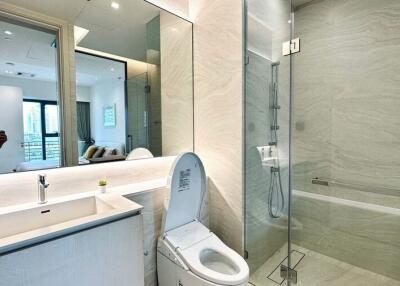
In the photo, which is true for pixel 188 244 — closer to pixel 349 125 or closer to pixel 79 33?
pixel 79 33

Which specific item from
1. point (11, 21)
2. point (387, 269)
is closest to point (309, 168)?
point (387, 269)

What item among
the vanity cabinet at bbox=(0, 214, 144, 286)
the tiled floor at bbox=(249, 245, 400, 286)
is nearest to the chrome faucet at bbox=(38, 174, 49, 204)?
the vanity cabinet at bbox=(0, 214, 144, 286)

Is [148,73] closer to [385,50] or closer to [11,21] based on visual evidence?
[11,21]

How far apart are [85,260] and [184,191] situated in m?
0.74

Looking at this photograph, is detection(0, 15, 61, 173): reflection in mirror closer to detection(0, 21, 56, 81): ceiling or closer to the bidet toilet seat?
detection(0, 21, 56, 81): ceiling

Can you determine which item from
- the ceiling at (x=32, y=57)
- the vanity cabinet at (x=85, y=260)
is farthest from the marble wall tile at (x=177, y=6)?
the vanity cabinet at (x=85, y=260)

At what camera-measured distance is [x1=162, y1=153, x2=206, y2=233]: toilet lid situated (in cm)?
155

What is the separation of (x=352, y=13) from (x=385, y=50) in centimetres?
47

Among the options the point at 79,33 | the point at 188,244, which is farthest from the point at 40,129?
the point at 188,244

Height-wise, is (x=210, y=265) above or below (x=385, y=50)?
below

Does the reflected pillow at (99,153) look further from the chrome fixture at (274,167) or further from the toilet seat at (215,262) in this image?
the chrome fixture at (274,167)

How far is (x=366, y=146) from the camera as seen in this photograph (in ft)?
6.82

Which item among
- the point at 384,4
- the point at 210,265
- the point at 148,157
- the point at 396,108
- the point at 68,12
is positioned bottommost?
the point at 210,265

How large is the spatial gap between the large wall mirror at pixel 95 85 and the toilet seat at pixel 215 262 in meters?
0.83
